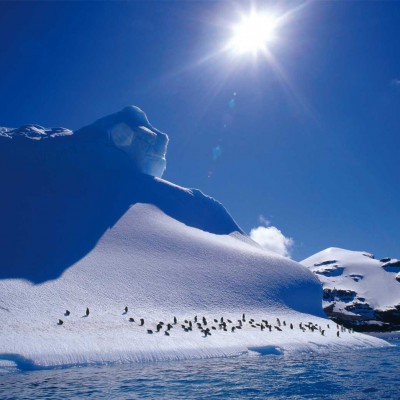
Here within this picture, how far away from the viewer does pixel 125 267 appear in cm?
7019

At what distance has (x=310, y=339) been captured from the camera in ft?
193

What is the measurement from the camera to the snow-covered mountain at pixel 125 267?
44.8m

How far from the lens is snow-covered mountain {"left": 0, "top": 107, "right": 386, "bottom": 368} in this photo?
44.8m

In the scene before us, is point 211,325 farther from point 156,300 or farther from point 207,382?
point 207,382

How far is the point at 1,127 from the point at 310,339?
4070 inches

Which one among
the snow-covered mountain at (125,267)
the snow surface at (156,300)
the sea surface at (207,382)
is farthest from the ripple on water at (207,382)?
the snow-covered mountain at (125,267)

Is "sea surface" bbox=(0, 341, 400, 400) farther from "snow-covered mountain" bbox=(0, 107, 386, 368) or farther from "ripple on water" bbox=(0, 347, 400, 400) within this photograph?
"snow-covered mountain" bbox=(0, 107, 386, 368)

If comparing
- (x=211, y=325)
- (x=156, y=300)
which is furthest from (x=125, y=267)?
(x=211, y=325)

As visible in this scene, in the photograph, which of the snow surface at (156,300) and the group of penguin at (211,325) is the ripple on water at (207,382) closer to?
the snow surface at (156,300)

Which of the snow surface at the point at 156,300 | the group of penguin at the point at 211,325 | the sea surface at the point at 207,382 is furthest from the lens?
the group of penguin at the point at 211,325

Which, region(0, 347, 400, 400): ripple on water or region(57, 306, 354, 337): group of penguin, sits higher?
region(57, 306, 354, 337): group of penguin

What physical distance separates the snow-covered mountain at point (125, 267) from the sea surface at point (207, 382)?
20.4ft

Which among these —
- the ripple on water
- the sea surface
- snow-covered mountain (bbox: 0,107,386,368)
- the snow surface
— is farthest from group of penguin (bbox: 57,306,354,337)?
the ripple on water

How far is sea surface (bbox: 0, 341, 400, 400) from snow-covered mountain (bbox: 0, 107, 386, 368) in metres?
6.22
